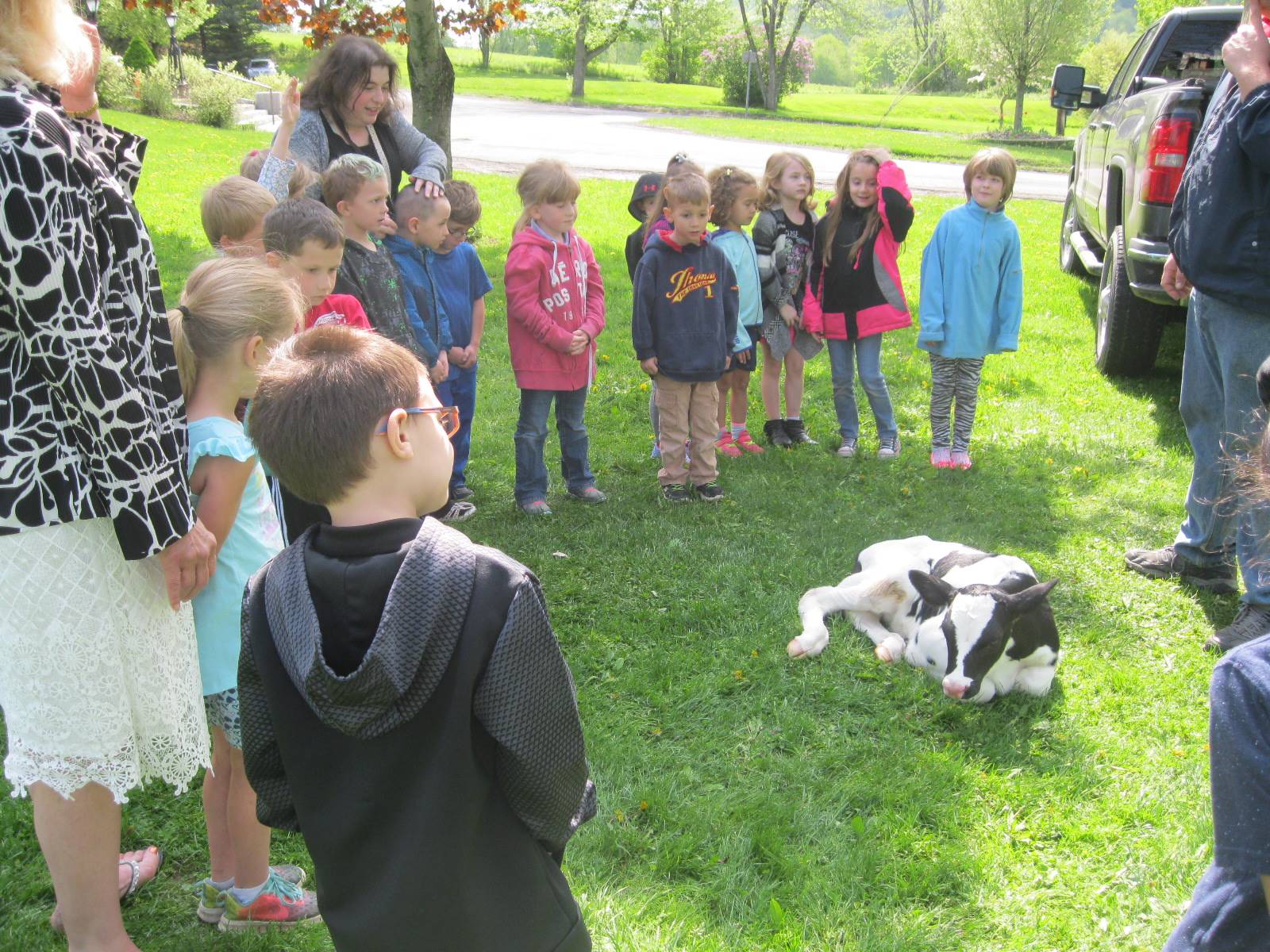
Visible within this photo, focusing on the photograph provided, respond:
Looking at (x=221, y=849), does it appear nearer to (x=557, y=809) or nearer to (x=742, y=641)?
(x=557, y=809)

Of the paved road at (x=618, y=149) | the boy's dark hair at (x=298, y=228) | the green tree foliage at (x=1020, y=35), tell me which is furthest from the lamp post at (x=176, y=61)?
the boy's dark hair at (x=298, y=228)

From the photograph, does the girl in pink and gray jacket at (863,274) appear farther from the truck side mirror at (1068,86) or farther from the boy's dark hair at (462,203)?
the truck side mirror at (1068,86)

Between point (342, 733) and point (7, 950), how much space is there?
1570 mm

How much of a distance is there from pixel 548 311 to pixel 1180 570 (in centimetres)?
316

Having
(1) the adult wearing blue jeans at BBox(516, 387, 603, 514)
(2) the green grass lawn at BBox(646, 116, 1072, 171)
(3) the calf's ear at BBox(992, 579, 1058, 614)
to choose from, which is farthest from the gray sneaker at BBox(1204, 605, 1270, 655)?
(2) the green grass lawn at BBox(646, 116, 1072, 171)

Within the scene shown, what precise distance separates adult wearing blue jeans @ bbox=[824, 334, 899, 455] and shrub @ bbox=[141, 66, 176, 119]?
2342cm

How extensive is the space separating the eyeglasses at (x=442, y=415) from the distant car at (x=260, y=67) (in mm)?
39591

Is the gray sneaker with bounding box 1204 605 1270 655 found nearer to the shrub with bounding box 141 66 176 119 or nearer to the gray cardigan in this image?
the gray cardigan

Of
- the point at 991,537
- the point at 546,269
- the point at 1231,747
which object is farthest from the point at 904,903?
the point at 546,269

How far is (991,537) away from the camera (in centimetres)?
521

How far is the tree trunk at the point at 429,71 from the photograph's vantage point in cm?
978

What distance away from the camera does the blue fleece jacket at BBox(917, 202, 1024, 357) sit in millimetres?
5848

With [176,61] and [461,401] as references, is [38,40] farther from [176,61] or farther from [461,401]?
[176,61]

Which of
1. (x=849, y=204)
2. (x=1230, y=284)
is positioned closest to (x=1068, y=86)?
(x=849, y=204)
